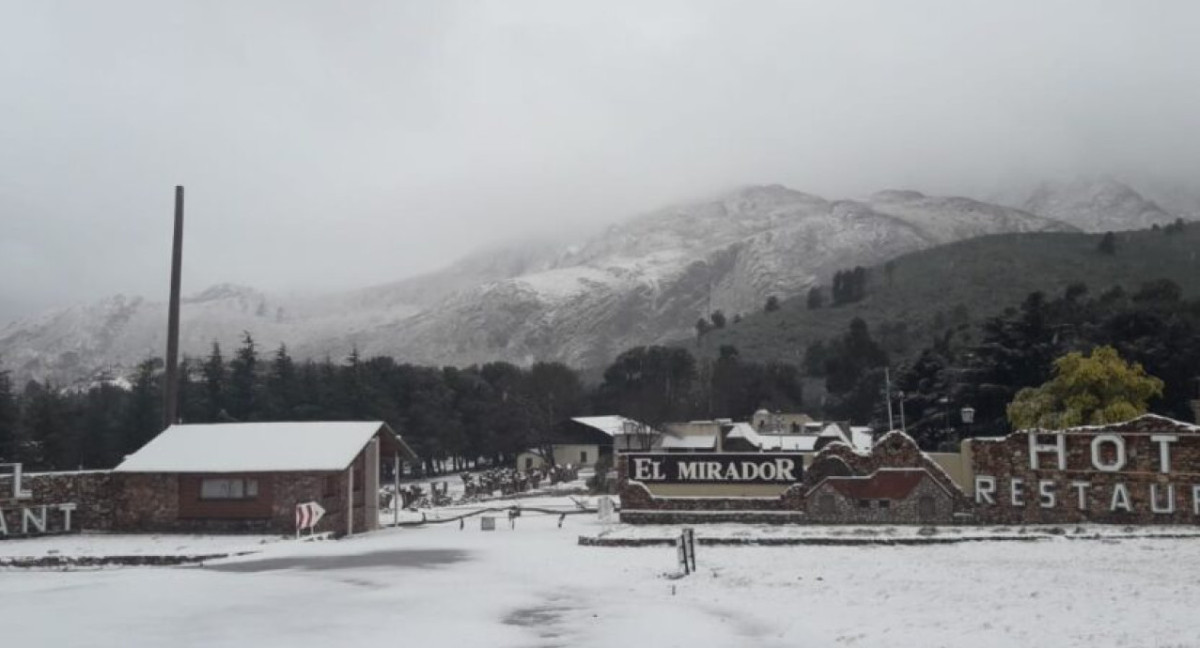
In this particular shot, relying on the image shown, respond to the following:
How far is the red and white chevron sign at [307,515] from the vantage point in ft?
101

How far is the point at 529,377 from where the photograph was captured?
420ft

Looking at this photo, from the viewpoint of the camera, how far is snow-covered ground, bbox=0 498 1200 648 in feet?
46.0

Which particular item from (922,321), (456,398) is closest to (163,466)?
(456,398)

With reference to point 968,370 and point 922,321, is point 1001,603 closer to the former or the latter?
point 968,370

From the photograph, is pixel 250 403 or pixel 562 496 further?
pixel 250 403

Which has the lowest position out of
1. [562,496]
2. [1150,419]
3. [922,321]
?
[562,496]

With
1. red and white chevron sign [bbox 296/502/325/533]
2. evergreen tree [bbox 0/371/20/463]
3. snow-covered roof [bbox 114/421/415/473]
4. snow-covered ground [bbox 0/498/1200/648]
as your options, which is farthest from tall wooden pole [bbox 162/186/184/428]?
evergreen tree [bbox 0/371/20/463]

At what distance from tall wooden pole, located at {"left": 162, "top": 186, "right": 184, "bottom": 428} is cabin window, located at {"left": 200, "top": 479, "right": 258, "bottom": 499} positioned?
33.3 feet

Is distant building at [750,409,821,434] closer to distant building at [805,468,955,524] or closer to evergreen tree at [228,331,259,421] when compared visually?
evergreen tree at [228,331,259,421]

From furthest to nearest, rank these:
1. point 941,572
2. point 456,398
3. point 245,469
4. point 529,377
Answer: point 529,377 → point 456,398 → point 245,469 → point 941,572

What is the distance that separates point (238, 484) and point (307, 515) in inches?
141

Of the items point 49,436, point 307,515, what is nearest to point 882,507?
point 307,515

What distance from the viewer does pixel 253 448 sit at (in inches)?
1348

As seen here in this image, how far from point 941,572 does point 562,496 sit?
136 ft
